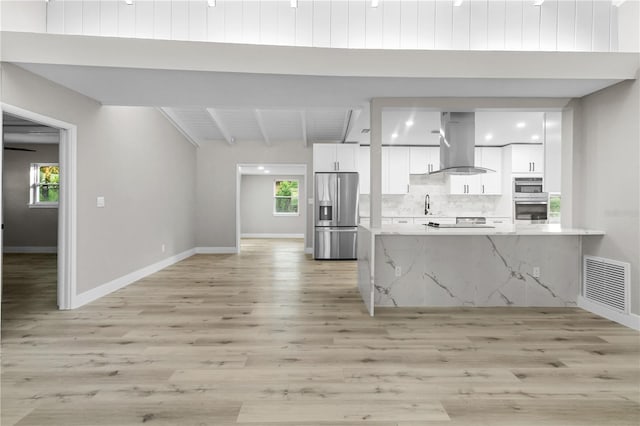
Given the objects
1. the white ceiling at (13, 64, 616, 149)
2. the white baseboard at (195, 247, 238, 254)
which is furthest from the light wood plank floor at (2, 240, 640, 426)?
the white baseboard at (195, 247, 238, 254)

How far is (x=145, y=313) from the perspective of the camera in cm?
388

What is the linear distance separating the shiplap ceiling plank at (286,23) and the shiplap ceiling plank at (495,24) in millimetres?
2215

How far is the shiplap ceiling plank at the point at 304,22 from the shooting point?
398cm

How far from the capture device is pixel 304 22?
4016 mm

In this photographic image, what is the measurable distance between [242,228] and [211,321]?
31.8ft

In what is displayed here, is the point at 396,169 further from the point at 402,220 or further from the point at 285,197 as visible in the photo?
the point at 285,197

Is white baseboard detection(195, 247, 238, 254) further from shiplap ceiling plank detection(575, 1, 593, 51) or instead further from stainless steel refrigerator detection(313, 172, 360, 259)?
shiplap ceiling plank detection(575, 1, 593, 51)

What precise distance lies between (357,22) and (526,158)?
16.5 ft

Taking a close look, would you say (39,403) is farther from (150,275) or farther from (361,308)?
(150,275)

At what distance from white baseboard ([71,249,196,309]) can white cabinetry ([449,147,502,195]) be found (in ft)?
19.4

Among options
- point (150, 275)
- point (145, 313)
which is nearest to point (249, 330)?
point (145, 313)

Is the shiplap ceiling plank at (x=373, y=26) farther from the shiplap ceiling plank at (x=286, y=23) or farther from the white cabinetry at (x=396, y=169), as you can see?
the white cabinetry at (x=396, y=169)

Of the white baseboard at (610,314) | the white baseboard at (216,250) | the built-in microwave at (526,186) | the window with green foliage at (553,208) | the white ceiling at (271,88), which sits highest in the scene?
the white ceiling at (271,88)

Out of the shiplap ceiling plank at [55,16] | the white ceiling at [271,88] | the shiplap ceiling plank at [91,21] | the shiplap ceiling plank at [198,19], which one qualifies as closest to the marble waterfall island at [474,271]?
the white ceiling at [271,88]
